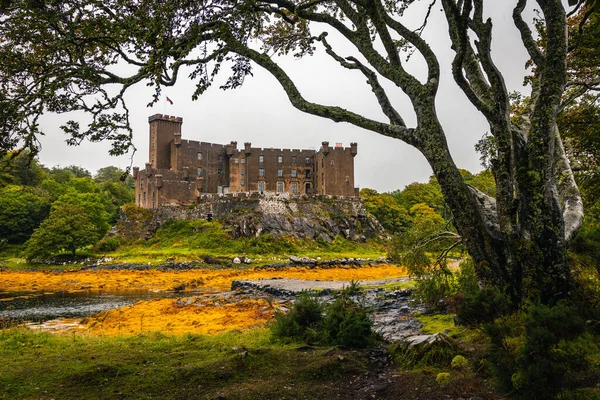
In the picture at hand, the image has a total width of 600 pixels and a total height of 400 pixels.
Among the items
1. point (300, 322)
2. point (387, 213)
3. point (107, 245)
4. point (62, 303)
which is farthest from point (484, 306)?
point (387, 213)

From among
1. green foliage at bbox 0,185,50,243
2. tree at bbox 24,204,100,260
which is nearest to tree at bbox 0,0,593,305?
tree at bbox 24,204,100,260

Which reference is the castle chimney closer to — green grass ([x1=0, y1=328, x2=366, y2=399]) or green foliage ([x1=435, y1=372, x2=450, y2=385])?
green grass ([x1=0, y1=328, x2=366, y2=399])

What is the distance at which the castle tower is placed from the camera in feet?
204

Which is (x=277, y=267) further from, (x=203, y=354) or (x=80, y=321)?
(x=203, y=354)

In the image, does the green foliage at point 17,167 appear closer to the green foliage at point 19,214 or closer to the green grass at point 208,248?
the green foliage at point 19,214

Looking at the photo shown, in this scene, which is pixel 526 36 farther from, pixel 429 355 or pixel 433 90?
pixel 429 355

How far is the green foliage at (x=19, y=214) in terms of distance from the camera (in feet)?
187

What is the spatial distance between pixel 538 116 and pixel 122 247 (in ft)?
161

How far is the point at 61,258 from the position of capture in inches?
1783

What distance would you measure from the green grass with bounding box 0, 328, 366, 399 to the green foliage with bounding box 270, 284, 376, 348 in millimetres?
408

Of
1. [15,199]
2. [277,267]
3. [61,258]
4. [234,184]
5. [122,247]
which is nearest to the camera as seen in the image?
[277,267]

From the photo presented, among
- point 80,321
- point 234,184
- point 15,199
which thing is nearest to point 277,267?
point 80,321

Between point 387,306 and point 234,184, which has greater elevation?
point 234,184

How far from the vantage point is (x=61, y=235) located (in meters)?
44.8
